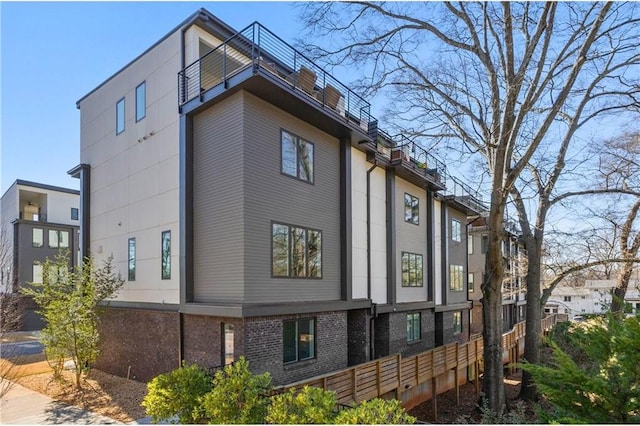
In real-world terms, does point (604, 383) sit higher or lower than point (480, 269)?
higher

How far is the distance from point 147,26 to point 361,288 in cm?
1065

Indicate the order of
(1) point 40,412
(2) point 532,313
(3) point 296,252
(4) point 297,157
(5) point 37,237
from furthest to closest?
(5) point 37,237 < (2) point 532,313 < (4) point 297,157 < (3) point 296,252 < (1) point 40,412

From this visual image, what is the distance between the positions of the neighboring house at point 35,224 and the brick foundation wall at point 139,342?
54.5 ft

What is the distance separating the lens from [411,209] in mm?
18000

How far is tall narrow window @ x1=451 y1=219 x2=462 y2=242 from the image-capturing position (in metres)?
22.1

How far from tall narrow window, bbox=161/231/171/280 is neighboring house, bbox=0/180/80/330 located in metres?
20.2

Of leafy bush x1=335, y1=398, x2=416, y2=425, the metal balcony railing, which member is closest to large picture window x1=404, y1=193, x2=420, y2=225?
the metal balcony railing

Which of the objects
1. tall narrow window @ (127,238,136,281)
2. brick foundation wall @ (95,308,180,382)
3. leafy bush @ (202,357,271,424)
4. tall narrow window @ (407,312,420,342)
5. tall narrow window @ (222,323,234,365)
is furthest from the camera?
tall narrow window @ (407,312,420,342)

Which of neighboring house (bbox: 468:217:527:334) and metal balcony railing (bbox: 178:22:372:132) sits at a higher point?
metal balcony railing (bbox: 178:22:372:132)

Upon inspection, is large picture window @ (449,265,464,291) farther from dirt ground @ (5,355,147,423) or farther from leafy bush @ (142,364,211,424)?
leafy bush @ (142,364,211,424)

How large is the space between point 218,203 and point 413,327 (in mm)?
10805

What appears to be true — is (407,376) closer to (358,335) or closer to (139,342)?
(358,335)

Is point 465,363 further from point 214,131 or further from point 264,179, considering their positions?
point 214,131

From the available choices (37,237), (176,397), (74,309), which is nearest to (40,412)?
(74,309)
